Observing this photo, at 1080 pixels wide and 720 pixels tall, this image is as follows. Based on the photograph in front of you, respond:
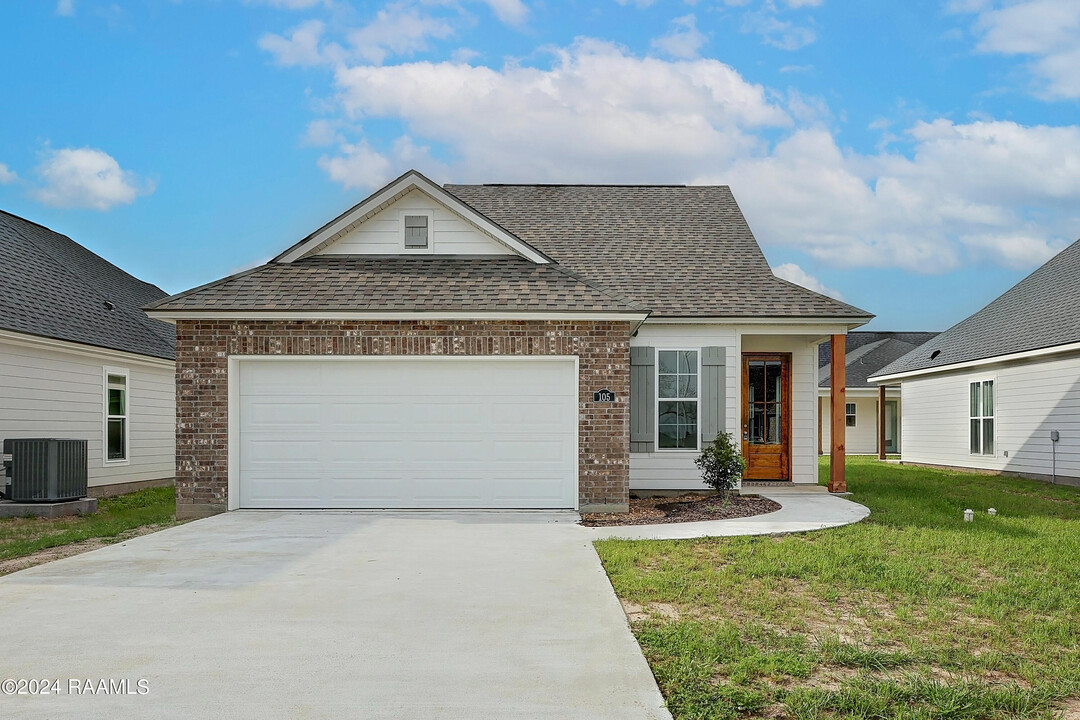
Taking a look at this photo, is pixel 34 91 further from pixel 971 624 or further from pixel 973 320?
pixel 973 320

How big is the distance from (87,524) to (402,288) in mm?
5678

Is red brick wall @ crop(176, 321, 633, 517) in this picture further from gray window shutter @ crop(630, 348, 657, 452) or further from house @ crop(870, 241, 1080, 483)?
house @ crop(870, 241, 1080, 483)

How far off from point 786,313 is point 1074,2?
35.3 ft

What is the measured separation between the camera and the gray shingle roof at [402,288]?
1186 cm

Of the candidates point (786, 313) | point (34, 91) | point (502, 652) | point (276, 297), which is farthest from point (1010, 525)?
point (34, 91)

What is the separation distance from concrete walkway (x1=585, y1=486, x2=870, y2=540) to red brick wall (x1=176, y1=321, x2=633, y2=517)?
1.56 m

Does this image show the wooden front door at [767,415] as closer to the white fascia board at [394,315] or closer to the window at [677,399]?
the window at [677,399]

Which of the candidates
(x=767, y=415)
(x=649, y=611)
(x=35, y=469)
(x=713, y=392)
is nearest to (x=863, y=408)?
(x=767, y=415)

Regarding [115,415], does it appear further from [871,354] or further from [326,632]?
[871,354]

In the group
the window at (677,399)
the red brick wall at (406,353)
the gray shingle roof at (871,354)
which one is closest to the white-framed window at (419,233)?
the red brick wall at (406,353)

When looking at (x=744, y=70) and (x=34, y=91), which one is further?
(x=34, y=91)


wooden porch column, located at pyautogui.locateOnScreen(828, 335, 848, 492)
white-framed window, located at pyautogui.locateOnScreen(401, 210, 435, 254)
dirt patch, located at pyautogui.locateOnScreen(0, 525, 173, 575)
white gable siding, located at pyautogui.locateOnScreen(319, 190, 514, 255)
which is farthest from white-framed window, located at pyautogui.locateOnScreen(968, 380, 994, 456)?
dirt patch, located at pyautogui.locateOnScreen(0, 525, 173, 575)

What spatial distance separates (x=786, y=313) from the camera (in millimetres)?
14180

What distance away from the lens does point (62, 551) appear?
935 cm
